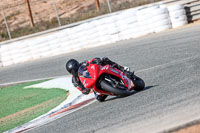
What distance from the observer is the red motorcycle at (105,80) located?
25.9 ft

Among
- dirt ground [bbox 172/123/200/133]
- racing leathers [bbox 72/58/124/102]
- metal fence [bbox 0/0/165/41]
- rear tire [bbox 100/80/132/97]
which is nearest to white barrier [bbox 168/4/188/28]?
metal fence [bbox 0/0/165/41]

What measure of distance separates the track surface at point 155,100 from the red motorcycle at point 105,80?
0.23m

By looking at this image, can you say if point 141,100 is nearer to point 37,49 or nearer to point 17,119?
point 17,119

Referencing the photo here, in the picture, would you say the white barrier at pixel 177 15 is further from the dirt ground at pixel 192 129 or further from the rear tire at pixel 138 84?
the dirt ground at pixel 192 129

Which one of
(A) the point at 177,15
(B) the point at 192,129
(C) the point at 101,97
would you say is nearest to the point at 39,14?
→ (A) the point at 177,15

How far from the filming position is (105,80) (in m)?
8.02

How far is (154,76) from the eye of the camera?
9.71 metres

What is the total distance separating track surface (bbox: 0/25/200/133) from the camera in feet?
19.4

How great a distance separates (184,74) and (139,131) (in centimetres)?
333

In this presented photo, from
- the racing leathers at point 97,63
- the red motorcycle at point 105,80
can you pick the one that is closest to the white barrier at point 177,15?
the racing leathers at point 97,63

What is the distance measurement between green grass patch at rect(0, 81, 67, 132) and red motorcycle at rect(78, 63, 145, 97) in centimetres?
196

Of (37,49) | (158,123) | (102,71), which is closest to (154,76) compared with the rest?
(102,71)

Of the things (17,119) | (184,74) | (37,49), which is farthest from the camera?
(37,49)

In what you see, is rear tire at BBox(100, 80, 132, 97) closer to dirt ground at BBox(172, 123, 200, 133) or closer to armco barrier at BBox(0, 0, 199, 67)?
dirt ground at BBox(172, 123, 200, 133)
